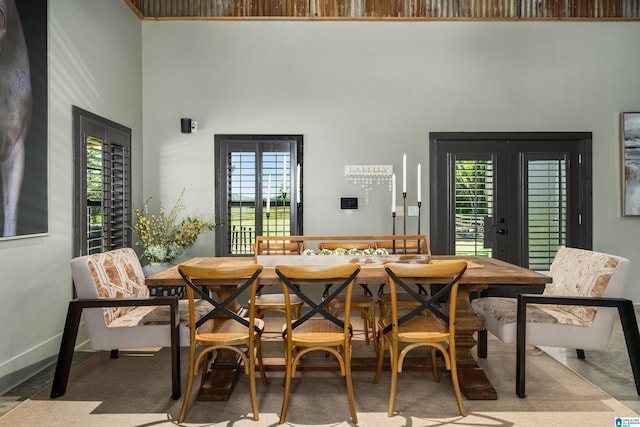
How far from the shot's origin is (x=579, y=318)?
289 centimetres

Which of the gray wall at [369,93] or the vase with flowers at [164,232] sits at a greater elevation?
the gray wall at [369,93]

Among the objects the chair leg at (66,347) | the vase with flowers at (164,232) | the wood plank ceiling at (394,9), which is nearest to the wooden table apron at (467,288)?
the chair leg at (66,347)

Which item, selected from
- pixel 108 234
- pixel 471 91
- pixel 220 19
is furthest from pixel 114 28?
pixel 471 91

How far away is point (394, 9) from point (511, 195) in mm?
2552

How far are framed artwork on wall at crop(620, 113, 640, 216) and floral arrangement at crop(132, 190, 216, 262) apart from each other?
4776mm

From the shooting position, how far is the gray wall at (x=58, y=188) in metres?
3.07

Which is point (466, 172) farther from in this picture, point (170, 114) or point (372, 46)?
point (170, 114)

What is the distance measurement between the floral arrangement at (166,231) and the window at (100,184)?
0.19m

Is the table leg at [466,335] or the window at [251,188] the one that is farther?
the window at [251,188]

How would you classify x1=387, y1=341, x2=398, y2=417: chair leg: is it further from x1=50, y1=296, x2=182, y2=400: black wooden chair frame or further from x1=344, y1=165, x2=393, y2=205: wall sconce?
x1=344, y1=165, x2=393, y2=205: wall sconce

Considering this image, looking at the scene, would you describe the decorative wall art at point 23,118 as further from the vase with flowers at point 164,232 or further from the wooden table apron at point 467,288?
the vase with flowers at point 164,232

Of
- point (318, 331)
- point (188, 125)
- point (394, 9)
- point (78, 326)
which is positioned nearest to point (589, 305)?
point (318, 331)

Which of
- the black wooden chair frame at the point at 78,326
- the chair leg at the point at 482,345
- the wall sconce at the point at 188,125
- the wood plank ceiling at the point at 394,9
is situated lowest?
the chair leg at the point at 482,345

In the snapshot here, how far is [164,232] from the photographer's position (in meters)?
5.11
